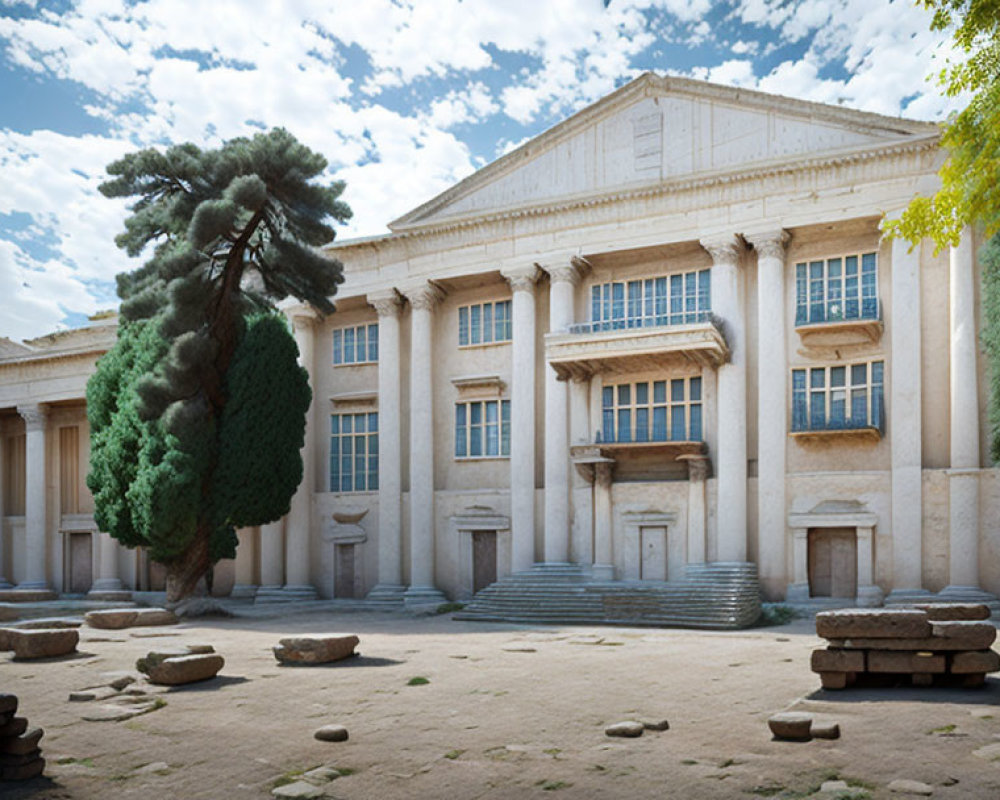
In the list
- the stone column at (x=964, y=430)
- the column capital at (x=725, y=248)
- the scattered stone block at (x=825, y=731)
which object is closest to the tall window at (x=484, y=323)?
the column capital at (x=725, y=248)

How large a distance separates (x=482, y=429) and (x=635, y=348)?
636 cm

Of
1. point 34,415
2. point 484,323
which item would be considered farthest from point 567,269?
point 34,415

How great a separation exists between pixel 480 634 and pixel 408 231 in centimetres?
1474

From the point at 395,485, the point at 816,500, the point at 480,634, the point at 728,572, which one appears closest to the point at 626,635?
the point at 480,634

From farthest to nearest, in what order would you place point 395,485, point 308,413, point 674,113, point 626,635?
point 308,413 < point 395,485 < point 674,113 < point 626,635

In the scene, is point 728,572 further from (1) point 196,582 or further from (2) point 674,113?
(1) point 196,582

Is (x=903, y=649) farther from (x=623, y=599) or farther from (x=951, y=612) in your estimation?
(x=623, y=599)

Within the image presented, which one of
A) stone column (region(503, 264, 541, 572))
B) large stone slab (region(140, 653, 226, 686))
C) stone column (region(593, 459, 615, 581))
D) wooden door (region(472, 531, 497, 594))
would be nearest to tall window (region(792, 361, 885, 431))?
stone column (region(593, 459, 615, 581))

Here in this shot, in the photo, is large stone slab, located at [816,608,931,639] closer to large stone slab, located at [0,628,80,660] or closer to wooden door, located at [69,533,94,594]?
large stone slab, located at [0,628,80,660]

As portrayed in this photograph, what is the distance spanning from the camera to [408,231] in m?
31.4

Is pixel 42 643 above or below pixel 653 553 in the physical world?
below

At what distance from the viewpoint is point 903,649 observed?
1173 cm

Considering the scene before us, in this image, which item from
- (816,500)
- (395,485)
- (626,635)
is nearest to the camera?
(626,635)

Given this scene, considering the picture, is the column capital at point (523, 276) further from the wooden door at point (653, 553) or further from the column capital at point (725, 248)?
the wooden door at point (653, 553)
